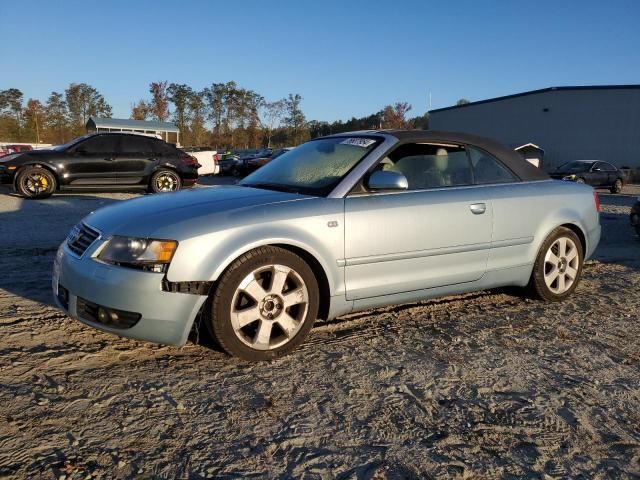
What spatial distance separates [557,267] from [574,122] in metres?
40.2

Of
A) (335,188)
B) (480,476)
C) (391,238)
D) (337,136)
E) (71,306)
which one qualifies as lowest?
(480,476)

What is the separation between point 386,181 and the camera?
3.55 metres

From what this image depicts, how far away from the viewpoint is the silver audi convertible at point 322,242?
2.95 m

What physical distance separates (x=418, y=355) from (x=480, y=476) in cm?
123

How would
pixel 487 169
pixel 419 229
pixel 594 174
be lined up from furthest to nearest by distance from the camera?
pixel 594 174 < pixel 487 169 < pixel 419 229

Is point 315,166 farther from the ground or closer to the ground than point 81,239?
farther from the ground

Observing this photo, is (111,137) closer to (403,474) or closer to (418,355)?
(418,355)

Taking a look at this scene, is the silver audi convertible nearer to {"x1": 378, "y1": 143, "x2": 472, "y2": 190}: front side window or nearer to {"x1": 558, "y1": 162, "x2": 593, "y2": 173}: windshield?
{"x1": 378, "y1": 143, "x2": 472, "y2": 190}: front side window

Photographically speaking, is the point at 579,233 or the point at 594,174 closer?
the point at 579,233

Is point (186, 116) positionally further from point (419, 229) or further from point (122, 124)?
point (419, 229)

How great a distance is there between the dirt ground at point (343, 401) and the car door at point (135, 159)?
25.0ft

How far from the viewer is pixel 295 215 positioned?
10.7ft

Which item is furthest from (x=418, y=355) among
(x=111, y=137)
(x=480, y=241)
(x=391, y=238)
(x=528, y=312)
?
(x=111, y=137)

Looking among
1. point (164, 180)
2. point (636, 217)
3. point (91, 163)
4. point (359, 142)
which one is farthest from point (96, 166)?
point (636, 217)
